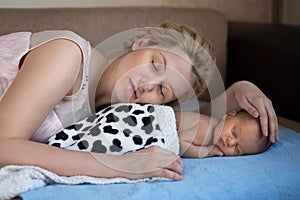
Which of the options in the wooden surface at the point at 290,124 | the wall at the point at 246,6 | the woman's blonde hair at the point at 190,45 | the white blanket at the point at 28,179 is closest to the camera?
the white blanket at the point at 28,179

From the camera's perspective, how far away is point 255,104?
4.02 feet

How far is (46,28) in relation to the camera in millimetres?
1630

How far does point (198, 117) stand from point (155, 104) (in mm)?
126

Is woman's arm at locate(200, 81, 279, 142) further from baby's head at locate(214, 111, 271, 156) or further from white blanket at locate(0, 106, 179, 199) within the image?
white blanket at locate(0, 106, 179, 199)

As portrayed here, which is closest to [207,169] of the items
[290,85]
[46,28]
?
[290,85]

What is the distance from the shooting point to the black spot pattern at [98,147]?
Result: 1.09 metres

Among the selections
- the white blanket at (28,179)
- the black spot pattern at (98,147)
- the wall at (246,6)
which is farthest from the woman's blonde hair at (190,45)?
the wall at (246,6)

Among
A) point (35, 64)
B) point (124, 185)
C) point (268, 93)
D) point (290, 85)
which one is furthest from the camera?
point (268, 93)

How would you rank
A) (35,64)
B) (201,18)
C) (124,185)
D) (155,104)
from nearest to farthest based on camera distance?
(124,185)
(35,64)
(155,104)
(201,18)

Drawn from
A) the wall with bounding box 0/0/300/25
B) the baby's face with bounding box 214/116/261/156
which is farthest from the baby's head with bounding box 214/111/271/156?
the wall with bounding box 0/0/300/25

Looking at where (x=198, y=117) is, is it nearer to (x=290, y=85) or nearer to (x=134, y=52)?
(x=134, y=52)

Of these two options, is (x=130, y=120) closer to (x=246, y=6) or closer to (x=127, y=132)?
(x=127, y=132)

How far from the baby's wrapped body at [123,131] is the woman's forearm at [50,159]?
10 cm

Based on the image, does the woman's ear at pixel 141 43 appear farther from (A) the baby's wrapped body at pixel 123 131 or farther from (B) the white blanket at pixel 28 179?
(B) the white blanket at pixel 28 179
